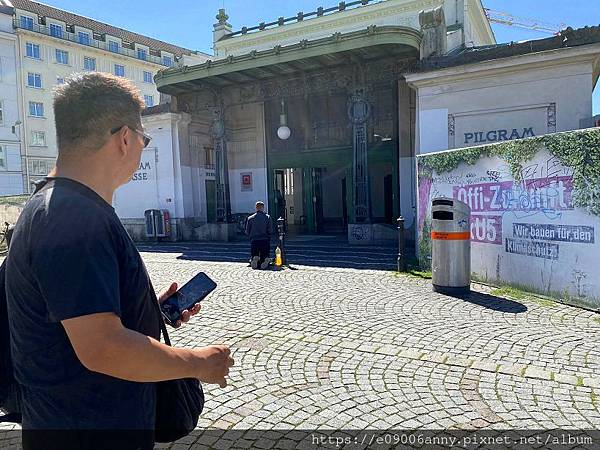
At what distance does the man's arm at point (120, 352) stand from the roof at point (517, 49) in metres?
11.4

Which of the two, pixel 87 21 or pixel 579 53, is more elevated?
pixel 87 21

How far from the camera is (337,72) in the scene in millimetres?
14750

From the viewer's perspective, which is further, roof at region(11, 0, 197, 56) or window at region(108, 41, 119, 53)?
window at region(108, 41, 119, 53)

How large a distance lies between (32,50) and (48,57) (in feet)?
4.43

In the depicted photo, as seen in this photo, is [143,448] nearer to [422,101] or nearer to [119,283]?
[119,283]

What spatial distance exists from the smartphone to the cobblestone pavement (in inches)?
53.4

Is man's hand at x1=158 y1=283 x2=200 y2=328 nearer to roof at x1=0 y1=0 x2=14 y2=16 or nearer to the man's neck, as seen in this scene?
the man's neck

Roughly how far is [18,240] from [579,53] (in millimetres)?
11745

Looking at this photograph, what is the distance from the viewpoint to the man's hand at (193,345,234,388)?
156 centimetres

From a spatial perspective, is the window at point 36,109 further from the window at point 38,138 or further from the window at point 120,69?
the window at point 120,69

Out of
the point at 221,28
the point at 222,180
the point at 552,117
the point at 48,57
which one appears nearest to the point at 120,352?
the point at 552,117

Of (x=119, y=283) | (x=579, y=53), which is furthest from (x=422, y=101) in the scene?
(x=119, y=283)

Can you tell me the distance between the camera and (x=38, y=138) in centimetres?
3853

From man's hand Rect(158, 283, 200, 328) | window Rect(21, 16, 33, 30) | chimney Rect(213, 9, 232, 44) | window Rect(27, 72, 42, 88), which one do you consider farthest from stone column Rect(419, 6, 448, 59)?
window Rect(21, 16, 33, 30)
